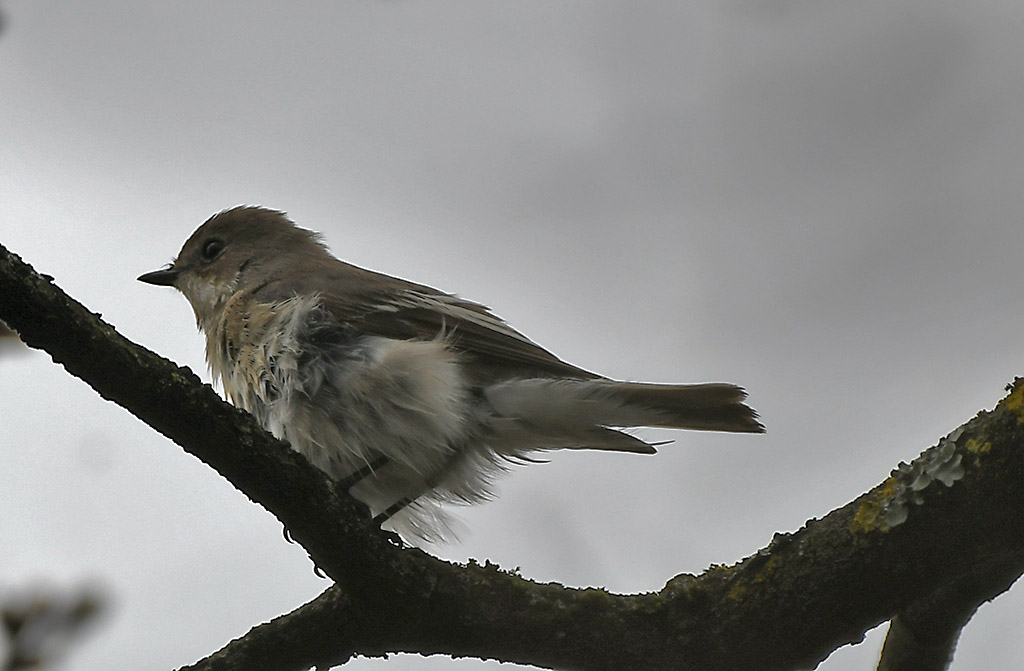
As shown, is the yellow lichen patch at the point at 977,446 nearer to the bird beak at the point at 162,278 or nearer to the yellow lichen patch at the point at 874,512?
the yellow lichen patch at the point at 874,512

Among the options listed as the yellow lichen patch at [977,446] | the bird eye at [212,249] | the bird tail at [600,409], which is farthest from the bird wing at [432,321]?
the yellow lichen patch at [977,446]

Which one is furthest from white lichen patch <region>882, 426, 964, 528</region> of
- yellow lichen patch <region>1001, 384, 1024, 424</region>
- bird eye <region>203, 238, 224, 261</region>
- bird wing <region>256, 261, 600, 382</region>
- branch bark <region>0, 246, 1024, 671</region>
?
bird eye <region>203, 238, 224, 261</region>

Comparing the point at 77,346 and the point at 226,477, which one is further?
the point at 226,477

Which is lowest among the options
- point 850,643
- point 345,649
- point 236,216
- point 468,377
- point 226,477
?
point 850,643

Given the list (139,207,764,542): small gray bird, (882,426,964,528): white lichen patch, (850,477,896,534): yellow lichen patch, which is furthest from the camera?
(139,207,764,542): small gray bird

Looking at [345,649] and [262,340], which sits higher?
[262,340]

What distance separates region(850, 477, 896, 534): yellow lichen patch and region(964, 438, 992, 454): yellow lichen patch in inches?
11.1

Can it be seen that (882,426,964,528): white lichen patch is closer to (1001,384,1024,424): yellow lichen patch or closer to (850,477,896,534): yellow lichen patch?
(850,477,896,534): yellow lichen patch

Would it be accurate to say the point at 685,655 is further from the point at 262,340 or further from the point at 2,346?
the point at 262,340

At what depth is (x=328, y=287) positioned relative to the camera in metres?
5.44

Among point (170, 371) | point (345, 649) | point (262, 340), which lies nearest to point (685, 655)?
point (345, 649)

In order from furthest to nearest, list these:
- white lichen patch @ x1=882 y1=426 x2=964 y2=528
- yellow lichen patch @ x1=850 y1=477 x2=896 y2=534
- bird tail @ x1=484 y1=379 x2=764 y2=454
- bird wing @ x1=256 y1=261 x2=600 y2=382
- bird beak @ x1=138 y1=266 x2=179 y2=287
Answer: bird beak @ x1=138 y1=266 x2=179 y2=287 < bird wing @ x1=256 y1=261 x2=600 y2=382 < bird tail @ x1=484 y1=379 x2=764 y2=454 < yellow lichen patch @ x1=850 y1=477 x2=896 y2=534 < white lichen patch @ x1=882 y1=426 x2=964 y2=528

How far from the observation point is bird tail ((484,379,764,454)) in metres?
4.54

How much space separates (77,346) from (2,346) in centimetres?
61
